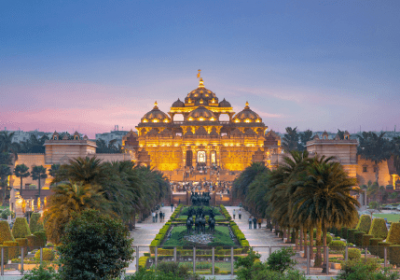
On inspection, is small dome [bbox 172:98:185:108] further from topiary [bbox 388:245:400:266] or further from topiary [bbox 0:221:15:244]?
topiary [bbox 388:245:400:266]

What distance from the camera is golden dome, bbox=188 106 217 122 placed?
395 ft

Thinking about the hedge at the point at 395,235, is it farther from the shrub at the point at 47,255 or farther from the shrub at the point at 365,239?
the shrub at the point at 47,255

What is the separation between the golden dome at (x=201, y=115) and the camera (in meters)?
120

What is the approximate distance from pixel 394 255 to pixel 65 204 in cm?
1519

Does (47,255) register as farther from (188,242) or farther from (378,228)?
(378,228)

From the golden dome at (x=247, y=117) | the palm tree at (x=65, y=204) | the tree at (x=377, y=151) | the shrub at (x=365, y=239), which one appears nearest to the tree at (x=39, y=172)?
the golden dome at (x=247, y=117)

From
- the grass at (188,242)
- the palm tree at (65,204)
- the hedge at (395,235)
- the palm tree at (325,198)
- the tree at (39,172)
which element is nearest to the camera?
the palm tree at (65,204)

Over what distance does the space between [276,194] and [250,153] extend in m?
86.5

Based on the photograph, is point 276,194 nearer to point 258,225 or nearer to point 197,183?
point 258,225

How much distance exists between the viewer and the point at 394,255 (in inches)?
1086

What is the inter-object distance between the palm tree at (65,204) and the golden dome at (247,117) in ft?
325

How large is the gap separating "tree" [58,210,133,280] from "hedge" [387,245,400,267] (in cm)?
1423

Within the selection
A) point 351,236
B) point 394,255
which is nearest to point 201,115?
point 351,236

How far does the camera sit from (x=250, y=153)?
11812cm
